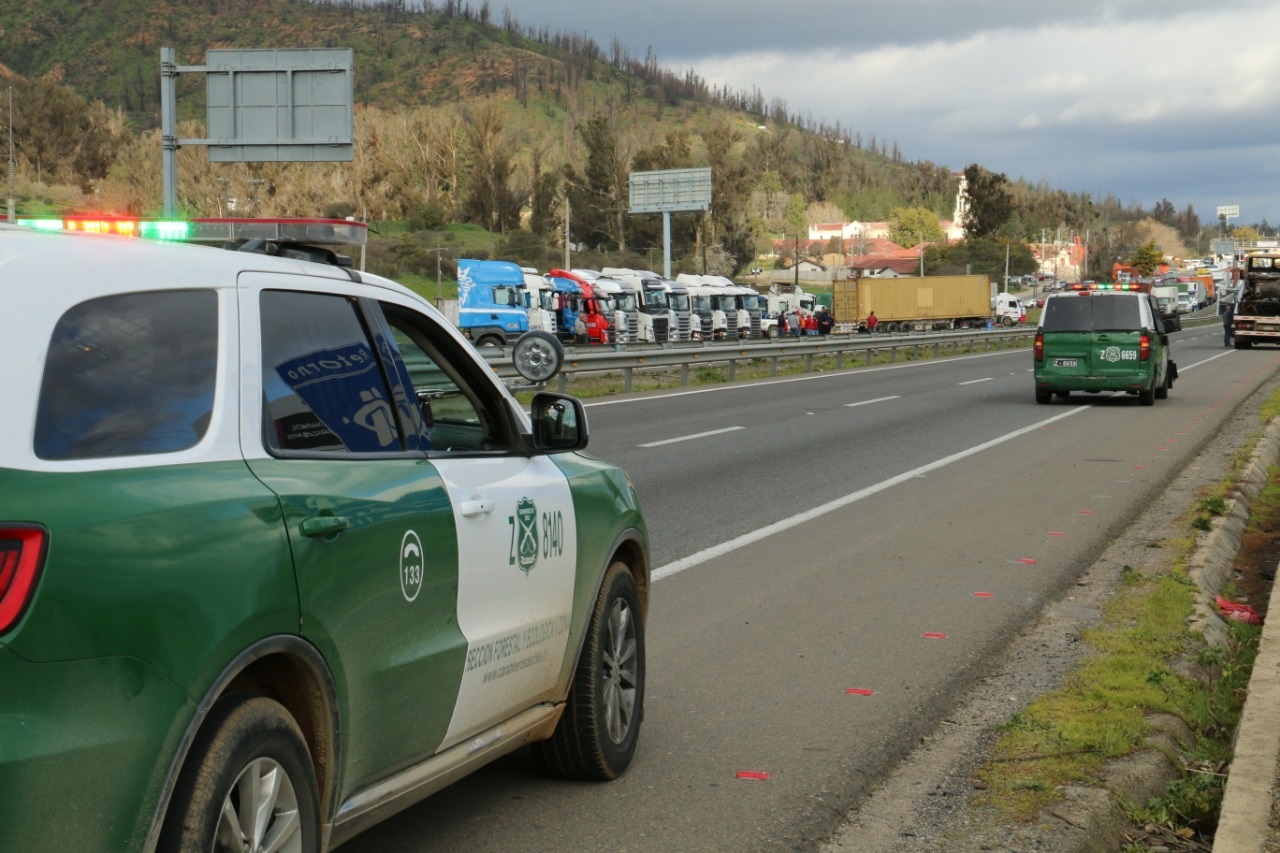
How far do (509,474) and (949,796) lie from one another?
200 cm

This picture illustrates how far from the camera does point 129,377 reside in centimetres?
309

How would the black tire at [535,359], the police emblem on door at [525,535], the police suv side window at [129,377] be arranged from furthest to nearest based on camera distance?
1. the black tire at [535,359]
2. the police emblem on door at [525,535]
3. the police suv side window at [129,377]

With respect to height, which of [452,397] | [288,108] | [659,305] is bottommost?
[452,397]

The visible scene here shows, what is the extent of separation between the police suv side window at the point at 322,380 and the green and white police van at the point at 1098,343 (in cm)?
2177

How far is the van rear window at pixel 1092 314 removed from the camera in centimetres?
2470

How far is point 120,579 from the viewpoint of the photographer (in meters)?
2.77

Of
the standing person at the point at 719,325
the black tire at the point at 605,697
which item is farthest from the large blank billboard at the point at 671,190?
the black tire at the point at 605,697

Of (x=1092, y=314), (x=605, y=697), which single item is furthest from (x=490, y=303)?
(x=605, y=697)

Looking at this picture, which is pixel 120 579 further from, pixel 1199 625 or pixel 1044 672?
pixel 1199 625

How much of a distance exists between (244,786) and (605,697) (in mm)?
2276

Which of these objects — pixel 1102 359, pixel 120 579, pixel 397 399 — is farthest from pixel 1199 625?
pixel 1102 359

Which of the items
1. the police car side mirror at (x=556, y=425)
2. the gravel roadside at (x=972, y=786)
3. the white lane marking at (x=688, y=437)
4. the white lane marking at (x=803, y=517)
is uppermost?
the police car side mirror at (x=556, y=425)

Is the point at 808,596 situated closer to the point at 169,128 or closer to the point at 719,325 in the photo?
the point at 169,128

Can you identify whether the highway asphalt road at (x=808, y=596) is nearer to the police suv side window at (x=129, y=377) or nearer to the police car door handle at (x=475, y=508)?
the police car door handle at (x=475, y=508)
